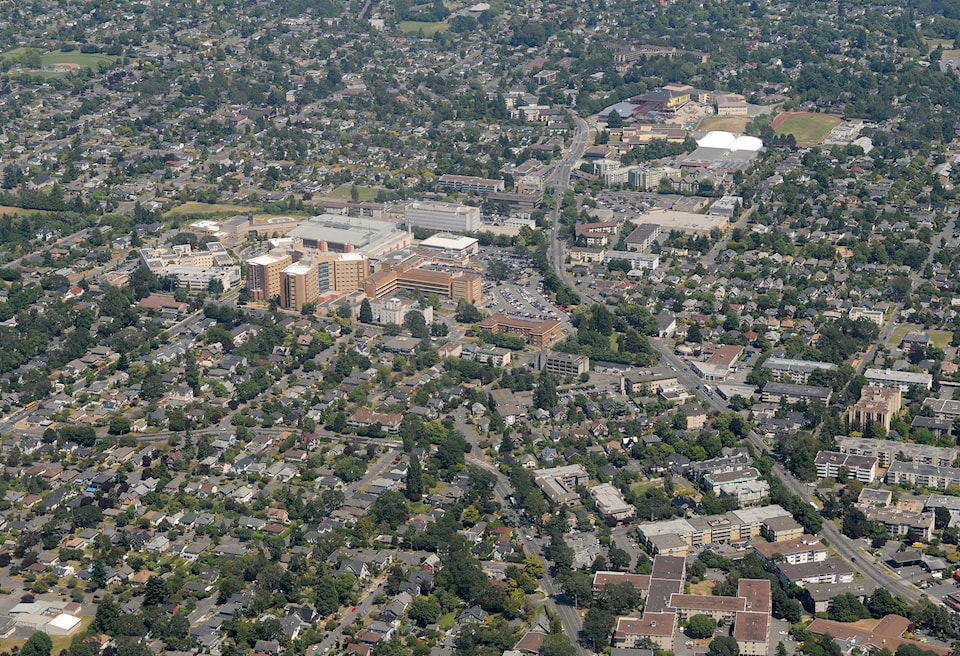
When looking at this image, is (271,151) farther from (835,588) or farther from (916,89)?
(835,588)

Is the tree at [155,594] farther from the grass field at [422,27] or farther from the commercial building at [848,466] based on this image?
the grass field at [422,27]

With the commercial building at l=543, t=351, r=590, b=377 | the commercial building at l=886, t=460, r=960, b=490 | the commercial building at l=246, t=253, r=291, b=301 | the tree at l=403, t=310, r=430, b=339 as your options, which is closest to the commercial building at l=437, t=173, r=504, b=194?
the commercial building at l=246, t=253, r=291, b=301

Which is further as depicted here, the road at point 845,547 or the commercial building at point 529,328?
the commercial building at point 529,328

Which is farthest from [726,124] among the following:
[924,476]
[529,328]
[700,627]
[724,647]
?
[724,647]

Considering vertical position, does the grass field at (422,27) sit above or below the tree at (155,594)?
below

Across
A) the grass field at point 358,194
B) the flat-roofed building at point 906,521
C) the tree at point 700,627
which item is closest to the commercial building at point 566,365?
the flat-roofed building at point 906,521

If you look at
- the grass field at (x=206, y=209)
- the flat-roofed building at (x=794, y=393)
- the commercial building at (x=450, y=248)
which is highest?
the flat-roofed building at (x=794, y=393)

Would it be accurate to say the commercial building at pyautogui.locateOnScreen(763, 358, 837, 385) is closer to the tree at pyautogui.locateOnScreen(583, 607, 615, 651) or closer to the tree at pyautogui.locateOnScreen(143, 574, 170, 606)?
the tree at pyautogui.locateOnScreen(583, 607, 615, 651)
